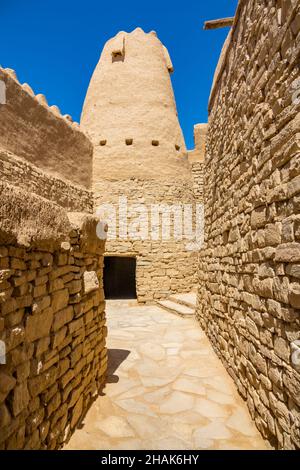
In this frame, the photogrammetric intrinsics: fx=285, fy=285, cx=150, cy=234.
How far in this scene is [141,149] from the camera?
10.3 m

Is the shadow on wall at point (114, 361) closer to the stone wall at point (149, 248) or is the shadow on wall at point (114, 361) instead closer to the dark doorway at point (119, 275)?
the stone wall at point (149, 248)

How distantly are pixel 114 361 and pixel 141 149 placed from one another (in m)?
7.77

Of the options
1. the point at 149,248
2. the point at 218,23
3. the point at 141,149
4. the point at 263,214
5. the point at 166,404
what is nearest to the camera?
the point at 263,214

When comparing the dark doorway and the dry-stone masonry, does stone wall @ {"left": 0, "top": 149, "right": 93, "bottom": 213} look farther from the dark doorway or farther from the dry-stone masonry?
the dark doorway

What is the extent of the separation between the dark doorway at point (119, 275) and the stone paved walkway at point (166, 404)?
777 cm

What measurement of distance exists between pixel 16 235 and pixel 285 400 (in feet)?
7.53

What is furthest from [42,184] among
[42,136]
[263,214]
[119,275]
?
Result: [119,275]

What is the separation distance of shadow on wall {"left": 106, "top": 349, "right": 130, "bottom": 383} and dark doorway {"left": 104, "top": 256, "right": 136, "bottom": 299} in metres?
7.74

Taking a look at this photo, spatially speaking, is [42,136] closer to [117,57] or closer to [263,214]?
[117,57]

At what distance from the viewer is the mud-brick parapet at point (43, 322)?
172 cm

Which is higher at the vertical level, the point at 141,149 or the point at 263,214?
the point at 141,149

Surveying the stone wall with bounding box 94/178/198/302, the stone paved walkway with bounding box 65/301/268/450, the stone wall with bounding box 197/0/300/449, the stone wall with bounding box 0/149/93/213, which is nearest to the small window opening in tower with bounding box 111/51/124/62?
the stone wall with bounding box 94/178/198/302

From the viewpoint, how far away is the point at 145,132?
10422mm
